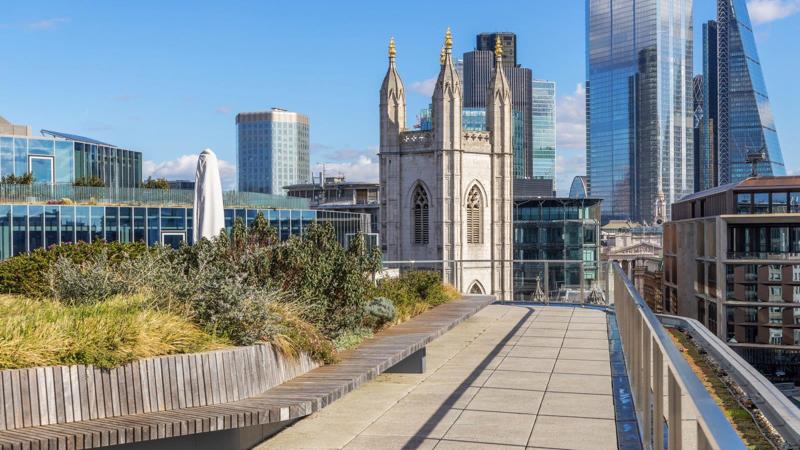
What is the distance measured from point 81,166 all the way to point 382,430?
5463 centimetres

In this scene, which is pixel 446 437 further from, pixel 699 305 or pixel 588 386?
pixel 699 305

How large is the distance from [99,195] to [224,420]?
1192 inches

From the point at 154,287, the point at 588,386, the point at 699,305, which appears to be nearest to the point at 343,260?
the point at 154,287

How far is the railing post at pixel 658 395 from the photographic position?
17.4 feet

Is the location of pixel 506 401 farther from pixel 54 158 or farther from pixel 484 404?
pixel 54 158

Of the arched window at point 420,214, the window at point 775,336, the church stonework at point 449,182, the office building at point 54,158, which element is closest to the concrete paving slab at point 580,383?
the office building at point 54,158

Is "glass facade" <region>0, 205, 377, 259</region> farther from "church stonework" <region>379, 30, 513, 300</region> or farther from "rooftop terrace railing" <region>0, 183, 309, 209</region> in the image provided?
"church stonework" <region>379, 30, 513, 300</region>

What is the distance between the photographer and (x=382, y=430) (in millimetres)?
7980

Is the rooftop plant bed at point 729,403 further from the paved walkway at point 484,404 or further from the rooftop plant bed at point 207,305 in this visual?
the rooftop plant bed at point 207,305

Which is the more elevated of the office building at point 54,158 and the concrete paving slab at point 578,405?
the office building at point 54,158

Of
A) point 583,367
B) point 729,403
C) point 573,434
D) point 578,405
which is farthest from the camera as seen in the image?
point 583,367

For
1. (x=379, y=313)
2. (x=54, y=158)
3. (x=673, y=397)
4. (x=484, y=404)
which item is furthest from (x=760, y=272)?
(x=673, y=397)

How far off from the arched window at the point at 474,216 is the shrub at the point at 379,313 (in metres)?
53.8

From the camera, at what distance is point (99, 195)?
34.5m
